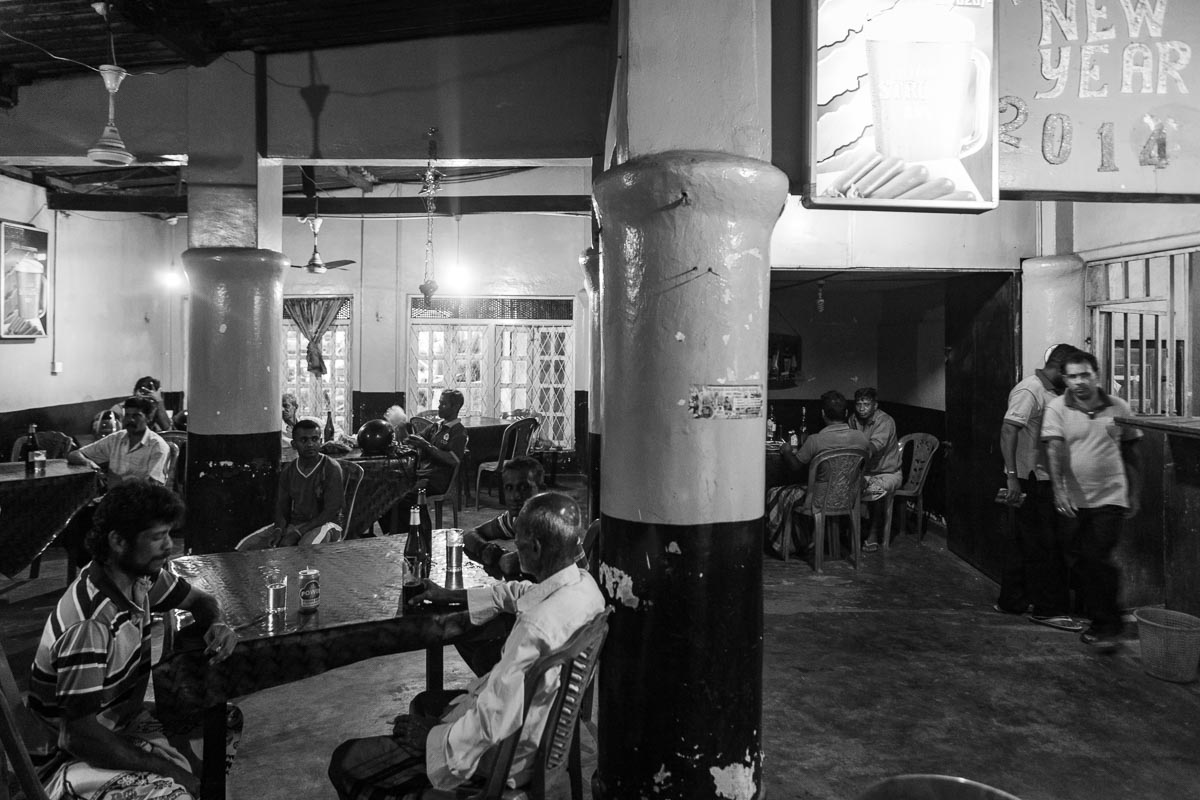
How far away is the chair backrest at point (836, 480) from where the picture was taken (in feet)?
20.4

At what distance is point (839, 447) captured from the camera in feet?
20.4

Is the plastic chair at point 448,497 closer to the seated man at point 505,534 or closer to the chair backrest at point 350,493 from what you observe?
the chair backrest at point 350,493

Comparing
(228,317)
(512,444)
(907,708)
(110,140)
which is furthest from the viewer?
(512,444)

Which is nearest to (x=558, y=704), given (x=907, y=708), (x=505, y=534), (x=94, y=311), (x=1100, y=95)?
(x=505, y=534)

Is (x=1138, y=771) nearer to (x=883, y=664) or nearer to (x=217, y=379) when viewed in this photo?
(x=883, y=664)

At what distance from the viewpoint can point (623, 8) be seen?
2812 millimetres

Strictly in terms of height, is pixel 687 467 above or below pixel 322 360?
below

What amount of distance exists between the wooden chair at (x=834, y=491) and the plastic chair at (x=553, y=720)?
4.43 metres

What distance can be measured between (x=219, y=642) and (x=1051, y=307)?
5563 mm

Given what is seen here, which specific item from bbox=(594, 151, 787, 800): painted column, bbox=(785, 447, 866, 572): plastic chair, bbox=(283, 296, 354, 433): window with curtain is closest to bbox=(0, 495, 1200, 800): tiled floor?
bbox=(594, 151, 787, 800): painted column

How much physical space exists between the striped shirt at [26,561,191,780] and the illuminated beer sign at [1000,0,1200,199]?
377cm

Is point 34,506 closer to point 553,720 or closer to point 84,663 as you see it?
point 84,663

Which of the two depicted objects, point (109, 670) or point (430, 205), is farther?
point (430, 205)

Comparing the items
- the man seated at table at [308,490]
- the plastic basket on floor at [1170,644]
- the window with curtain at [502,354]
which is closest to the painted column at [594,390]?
the man seated at table at [308,490]
